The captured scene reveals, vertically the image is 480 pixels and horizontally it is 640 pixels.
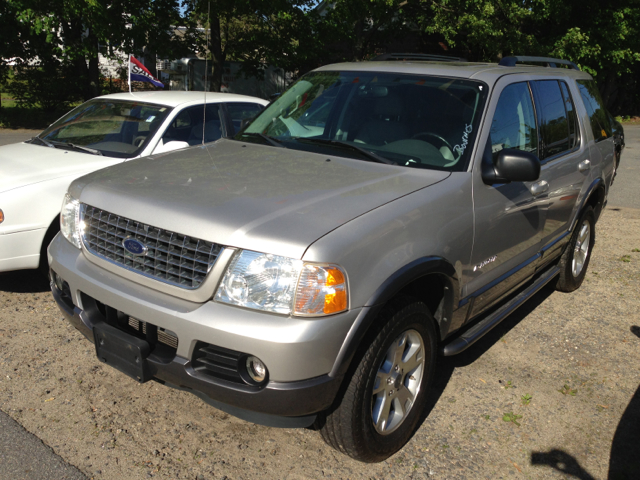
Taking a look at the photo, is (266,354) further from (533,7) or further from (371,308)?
(533,7)

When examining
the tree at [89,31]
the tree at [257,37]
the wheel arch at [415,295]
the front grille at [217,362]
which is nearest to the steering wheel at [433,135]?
the wheel arch at [415,295]

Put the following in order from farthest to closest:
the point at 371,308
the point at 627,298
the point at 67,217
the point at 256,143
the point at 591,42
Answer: the point at 591,42, the point at 627,298, the point at 256,143, the point at 67,217, the point at 371,308

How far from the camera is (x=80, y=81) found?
2088 centimetres

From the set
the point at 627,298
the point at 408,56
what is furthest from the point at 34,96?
the point at 627,298

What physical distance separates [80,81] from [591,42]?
1928cm

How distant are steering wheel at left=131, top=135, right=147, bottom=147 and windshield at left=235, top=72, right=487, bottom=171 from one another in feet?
5.95

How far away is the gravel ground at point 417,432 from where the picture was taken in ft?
9.89

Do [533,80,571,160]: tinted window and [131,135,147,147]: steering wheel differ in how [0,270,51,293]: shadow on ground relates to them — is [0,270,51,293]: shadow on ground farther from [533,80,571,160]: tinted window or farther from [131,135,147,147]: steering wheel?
[533,80,571,160]: tinted window

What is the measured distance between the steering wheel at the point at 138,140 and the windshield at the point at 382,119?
5.95 feet


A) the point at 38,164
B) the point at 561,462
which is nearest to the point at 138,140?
the point at 38,164

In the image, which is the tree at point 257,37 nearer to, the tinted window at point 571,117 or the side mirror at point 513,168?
the tinted window at point 571,117

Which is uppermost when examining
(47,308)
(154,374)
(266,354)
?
(266,354)

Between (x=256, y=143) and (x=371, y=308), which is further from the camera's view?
(x=256, y=143)

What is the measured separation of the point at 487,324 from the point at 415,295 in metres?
0.84
